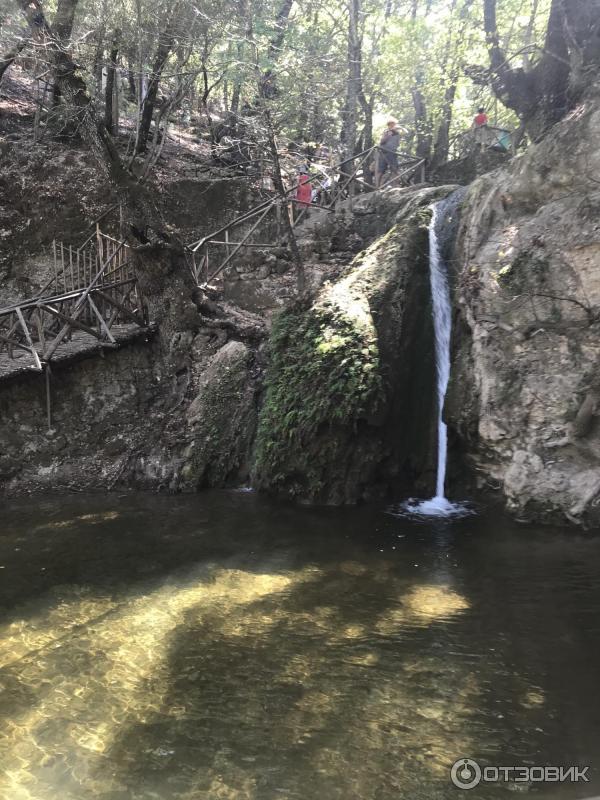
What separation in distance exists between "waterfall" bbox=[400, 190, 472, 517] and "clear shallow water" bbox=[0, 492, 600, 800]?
1112 millimetres

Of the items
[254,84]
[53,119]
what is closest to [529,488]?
[254,84]

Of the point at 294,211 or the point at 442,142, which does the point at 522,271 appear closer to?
the point at 294,211

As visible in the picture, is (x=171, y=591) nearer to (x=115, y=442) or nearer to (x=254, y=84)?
(x=115, y=442)

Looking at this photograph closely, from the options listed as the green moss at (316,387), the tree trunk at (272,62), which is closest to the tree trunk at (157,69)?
the tree trunk at (272,62)

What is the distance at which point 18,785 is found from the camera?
9.85 ft

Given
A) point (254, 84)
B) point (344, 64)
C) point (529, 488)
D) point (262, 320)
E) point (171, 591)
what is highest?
point (344, 64)

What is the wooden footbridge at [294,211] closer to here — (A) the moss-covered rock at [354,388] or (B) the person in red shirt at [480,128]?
(B) the person in red shirt at [480,128]

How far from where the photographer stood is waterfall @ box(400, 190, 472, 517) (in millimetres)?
7828

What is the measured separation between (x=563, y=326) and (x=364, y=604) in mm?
4717

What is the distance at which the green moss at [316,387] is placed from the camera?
7.86 metres

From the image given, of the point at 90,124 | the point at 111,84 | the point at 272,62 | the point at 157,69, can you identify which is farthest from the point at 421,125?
the point at 90,124

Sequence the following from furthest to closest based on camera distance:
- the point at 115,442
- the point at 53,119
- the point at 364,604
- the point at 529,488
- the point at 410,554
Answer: the point at 53,119 < the point at 115,442 < the point at 529,488 < the point at 410,554 < the point at 364,604

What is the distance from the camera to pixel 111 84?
543 inches

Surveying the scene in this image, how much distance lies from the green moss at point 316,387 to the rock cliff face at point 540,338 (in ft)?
5.15
